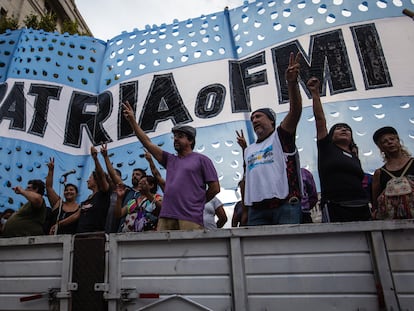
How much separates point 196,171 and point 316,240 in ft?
3.75

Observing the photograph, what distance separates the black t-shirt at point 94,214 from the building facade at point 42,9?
53.4 feet

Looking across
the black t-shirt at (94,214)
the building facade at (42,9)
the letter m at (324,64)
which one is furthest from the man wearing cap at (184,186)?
the building facade at (42,9)

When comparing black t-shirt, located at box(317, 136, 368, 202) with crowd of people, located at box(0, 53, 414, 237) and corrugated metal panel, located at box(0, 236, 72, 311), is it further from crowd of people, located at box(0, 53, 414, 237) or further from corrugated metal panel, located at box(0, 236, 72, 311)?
corrugated metal panel, located at box(0, 236, 72, 311)

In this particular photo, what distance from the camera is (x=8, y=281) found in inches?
74.1

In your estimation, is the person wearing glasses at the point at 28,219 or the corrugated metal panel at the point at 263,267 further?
the person wearing glasses at the point at 28,219

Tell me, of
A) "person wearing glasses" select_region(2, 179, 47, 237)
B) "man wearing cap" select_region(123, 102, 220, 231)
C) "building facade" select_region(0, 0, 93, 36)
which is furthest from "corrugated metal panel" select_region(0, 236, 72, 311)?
"building facade" select_region(0, 0, 93, 36)

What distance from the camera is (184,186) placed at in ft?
8.03

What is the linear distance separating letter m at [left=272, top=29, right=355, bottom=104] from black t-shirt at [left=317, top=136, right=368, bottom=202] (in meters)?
2.05

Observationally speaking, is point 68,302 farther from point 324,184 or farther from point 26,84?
point 26,84

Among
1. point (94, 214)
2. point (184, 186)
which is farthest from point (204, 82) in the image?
point (184, 186)

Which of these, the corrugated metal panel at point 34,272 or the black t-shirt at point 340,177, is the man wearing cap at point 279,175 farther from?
the corrugated metal panel at point 34,272

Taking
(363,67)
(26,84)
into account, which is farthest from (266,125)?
(26,84)

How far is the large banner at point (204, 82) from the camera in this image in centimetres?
409

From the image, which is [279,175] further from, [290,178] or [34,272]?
[34,272]
